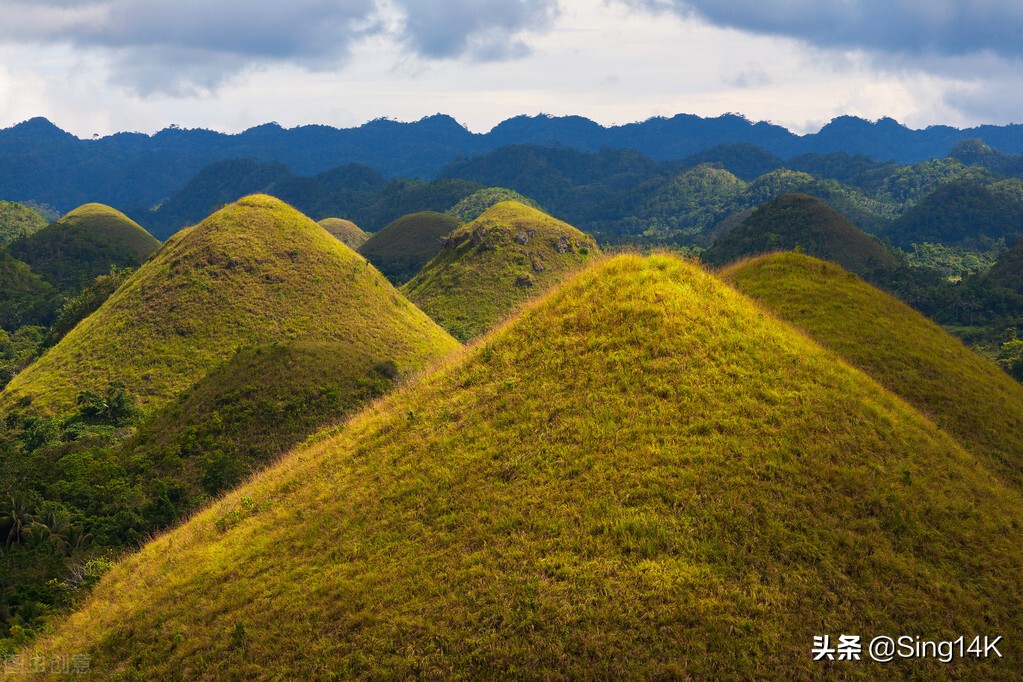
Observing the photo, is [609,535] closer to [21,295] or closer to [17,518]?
[17,518]

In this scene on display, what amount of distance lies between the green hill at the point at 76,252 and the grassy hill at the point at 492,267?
6990 cm

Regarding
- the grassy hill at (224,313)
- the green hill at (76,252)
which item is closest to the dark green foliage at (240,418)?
the grassy hill at (224,313)

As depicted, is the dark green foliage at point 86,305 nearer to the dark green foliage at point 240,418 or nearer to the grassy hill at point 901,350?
the dark green foliage at point 240,418

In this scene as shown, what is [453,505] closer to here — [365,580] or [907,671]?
[365,580]

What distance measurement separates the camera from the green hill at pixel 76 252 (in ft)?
489

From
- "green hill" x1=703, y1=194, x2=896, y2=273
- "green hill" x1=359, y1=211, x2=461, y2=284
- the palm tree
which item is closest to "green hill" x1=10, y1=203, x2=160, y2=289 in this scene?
"green hill" x1=359, y1=211, x2=461, y2=284

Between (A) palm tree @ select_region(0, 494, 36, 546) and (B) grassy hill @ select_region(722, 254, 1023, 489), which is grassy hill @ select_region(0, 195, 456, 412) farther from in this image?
(B) grassy hill @ select_region(722, 254, 1023, 489)

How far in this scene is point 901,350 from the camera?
23078 millimetres

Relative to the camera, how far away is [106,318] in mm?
71375

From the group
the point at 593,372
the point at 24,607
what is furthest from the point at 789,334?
the point at 24,607

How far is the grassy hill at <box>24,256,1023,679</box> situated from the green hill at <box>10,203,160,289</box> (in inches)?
5889

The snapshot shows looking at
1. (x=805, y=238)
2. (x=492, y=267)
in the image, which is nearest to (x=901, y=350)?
(x=492, y=267)

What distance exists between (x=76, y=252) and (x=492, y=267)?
10178cm

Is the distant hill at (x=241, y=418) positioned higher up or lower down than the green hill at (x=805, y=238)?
lower down
